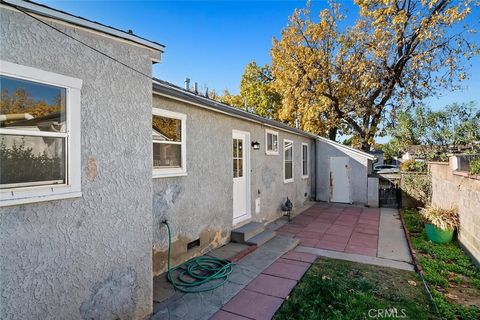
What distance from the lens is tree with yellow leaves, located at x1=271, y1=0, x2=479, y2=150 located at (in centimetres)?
1344

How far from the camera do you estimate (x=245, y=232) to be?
6.45m

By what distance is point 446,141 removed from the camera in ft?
48.4

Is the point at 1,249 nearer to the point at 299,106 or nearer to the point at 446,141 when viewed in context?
the point at 299,106

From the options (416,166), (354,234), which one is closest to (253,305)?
(354,234)

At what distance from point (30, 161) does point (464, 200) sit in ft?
28.4

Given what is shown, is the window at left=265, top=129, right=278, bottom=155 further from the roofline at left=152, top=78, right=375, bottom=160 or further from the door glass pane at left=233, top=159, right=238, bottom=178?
the door glass pane at left=233, top=159, right=238, bottom=178

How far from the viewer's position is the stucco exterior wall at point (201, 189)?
4.55 meters

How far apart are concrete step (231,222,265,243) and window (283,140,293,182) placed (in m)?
3.45

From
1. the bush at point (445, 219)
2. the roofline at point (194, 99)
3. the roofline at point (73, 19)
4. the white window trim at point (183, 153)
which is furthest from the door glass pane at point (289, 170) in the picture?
the roofline at point (73, 19)

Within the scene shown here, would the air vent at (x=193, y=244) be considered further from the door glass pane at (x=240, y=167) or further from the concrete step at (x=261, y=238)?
the door glass pane at (x=240, y=167)

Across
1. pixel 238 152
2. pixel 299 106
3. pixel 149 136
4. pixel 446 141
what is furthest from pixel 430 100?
pixel 149 136

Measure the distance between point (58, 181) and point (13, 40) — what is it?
4.23ft

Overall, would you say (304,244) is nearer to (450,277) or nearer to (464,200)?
(450,277)

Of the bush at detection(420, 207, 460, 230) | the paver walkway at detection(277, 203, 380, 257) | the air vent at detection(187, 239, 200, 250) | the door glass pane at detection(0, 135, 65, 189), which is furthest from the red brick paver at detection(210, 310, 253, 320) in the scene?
the bush at detection(420, 207, 460, 230)
